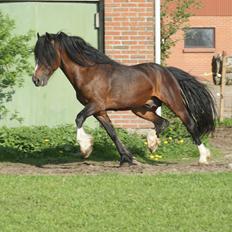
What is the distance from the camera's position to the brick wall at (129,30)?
1260 centimetres

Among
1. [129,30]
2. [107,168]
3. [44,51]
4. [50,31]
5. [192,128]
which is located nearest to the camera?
[44,51]

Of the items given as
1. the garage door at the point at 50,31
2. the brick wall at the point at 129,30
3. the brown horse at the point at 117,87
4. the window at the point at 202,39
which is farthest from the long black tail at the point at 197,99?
the window at the point at 202,39

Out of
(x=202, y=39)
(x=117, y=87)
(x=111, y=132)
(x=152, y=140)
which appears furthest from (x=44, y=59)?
(x=202, y=39)

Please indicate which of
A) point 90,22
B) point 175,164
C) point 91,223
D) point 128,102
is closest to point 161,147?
point 175,164

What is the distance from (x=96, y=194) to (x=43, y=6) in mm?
5573

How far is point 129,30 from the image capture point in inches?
497

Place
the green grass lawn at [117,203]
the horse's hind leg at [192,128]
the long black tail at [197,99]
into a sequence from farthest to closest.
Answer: the long black tail at [197,99], the horse's hind leg at [192,128], the green grass lawn at [117,203]

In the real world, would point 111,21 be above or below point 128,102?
above

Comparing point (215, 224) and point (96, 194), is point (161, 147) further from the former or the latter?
point (215, 224)

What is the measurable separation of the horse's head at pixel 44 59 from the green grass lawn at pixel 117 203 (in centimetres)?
135

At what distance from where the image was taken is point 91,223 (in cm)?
673

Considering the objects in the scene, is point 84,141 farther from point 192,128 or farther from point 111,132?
point 192,128

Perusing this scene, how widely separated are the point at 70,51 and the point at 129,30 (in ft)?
9.61

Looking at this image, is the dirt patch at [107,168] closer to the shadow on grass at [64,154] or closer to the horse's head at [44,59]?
the shadow on grass at [64,154]
